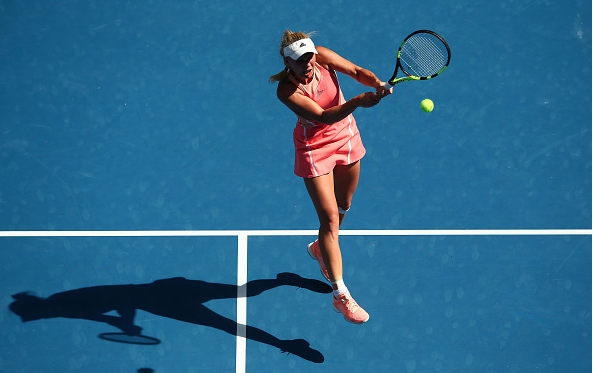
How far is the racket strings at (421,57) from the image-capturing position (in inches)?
167

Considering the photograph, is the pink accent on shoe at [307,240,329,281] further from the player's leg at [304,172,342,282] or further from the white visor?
the white visor

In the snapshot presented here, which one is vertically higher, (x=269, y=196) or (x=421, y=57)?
(x=421, y=57)

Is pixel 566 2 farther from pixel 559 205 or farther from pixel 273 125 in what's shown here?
pixel 273 125

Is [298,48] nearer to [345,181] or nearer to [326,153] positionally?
[326,153]

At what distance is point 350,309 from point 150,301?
1519 mm

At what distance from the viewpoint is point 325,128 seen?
4.11 m

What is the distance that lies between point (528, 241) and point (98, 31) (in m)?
3.93

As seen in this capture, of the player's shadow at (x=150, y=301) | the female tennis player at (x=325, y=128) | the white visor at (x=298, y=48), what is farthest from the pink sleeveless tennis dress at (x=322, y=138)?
the player's shadow at (x=150, y=301)

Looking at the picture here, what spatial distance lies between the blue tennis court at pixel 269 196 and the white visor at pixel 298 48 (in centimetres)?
167

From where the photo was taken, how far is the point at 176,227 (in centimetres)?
513

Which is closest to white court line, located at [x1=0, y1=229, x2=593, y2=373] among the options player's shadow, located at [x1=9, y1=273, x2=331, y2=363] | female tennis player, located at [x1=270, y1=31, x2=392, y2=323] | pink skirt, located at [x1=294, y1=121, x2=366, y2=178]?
player's shadow, located at [x1=9, y1=273, x2=331, y2=363]

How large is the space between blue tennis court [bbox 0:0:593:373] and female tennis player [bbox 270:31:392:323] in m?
0.71

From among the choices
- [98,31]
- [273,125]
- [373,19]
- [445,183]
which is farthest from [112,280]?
[373,19]

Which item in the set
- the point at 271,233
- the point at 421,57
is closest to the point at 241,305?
the point at 271,233
